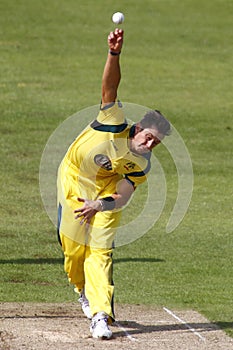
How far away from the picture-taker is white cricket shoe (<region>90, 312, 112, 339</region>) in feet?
27.3


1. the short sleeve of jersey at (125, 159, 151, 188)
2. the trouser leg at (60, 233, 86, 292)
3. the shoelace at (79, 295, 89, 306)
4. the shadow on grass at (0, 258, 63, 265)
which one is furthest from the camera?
the shadow on grass at (0, 258, 63, 265)

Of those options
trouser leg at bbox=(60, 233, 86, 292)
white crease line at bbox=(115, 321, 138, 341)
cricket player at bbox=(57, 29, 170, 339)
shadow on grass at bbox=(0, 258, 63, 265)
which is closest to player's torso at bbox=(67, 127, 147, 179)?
cricket player at bbox=(57, 29, 170, 339)

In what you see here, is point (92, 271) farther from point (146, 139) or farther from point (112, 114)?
point (112, 114)

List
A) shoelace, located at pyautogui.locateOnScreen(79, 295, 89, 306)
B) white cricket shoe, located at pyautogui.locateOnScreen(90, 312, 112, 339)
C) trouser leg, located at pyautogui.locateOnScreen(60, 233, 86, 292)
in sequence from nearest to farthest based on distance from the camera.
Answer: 1. white cricket shoe, located at pyautogui.locateOnScreen(90, 312, 112, 339)
2. trouser leg, located at pyautogui.locateOnScreen(60, 233, 86, 292)
3. shoelace, located at pyautogui.locateOnScreen(79, 295, 89, 306)

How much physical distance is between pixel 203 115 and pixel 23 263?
11.8 m

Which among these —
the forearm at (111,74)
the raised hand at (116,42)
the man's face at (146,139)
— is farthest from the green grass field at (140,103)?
the raised hand at (116,42)

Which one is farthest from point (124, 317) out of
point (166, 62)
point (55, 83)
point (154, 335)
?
point (166, 62)

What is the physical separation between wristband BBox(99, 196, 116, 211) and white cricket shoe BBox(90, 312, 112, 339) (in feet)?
3.00

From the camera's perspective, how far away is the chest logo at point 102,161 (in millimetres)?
8648

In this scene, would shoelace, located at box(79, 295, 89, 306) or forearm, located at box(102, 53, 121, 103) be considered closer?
forearm, located at box(102, 53, 121, 103)

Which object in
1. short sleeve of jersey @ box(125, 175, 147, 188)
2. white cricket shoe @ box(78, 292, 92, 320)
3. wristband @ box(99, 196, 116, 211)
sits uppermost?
short sleeve of jersey @ box(125, 175, 147, 188)

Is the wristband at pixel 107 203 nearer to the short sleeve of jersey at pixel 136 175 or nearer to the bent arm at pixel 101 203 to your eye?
the bent arm at pixel 101 203

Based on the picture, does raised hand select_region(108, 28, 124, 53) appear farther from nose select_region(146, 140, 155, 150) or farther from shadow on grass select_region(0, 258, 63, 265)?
shadow on grass select_region(0, 258, 63, 265)

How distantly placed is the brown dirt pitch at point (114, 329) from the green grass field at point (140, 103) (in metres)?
0.32
